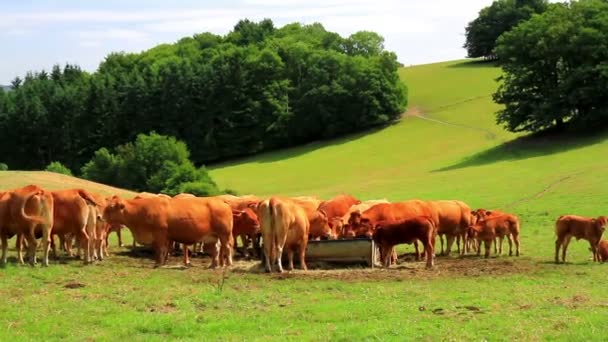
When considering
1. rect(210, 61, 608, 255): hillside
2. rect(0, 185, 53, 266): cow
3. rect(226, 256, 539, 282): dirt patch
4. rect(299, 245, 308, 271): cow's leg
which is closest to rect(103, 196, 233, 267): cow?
rect(226, 256, 539, 282): dirt patch

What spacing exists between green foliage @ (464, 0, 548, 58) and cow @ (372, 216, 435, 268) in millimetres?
111752

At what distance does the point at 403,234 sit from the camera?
20.7 meters

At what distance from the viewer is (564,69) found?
2542 inches

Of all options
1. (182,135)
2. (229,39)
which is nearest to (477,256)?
(182,135)

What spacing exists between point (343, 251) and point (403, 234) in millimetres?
1618

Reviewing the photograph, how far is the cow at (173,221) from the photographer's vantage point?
1977 cm

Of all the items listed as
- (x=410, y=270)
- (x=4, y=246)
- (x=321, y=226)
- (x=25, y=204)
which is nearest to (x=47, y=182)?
(x=321, y=226)

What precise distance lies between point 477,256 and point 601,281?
21.7ft

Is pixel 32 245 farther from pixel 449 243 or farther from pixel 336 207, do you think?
pixel 449 243

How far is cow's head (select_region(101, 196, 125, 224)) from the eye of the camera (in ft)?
64.7

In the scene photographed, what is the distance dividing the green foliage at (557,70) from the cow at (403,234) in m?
44.4

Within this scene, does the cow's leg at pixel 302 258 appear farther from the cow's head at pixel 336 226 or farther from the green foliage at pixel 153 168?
the green foliage at pixel 153 168

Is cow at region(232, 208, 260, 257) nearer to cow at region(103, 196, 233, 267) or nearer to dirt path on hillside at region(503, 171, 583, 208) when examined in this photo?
cow at region(103, 196, 233, 267)

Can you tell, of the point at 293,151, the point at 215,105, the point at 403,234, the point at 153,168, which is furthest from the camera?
the point at 215,105
